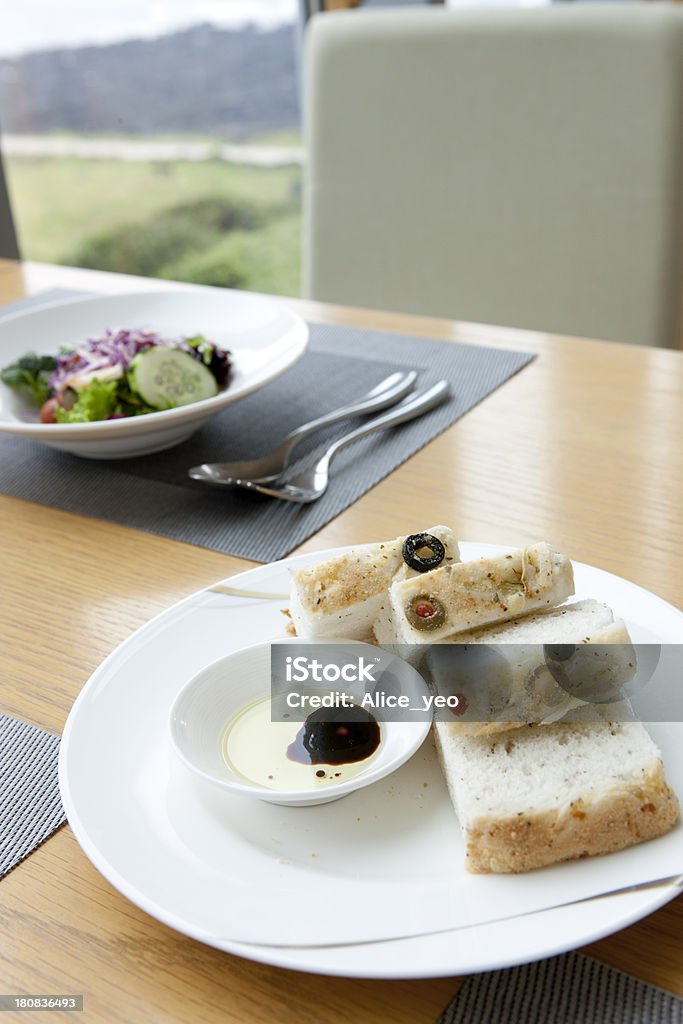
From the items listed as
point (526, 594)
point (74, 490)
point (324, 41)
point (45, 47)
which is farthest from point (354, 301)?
point (45, 47)

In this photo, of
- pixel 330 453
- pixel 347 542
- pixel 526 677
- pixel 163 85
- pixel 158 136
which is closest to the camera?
pixel 526 677

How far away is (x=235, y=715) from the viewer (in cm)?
63

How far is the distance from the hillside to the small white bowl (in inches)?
166

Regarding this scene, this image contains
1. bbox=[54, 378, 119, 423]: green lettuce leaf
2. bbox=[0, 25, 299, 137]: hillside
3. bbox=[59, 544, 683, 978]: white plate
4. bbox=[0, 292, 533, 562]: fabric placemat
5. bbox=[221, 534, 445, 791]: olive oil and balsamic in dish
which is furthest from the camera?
bbox=[0, 25, 299, 137]: hillside

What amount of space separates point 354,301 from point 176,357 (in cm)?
87

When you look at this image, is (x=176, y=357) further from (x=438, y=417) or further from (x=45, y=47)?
(x=45, y=47)

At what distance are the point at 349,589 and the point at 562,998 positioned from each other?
26 centimetres

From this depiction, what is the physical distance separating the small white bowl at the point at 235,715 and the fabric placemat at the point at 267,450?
0.83 feet

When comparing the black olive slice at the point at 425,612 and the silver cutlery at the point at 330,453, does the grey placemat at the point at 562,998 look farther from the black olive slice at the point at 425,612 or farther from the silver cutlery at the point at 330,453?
the silver cutlery at the point at 330,453

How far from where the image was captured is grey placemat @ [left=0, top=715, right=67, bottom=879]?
0.59 meters

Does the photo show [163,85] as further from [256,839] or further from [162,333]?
[256,839]

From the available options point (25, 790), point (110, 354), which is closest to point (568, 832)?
point (25, 790)

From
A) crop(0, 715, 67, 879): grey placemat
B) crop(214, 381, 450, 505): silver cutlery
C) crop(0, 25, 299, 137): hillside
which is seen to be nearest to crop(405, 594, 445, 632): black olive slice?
crop(0, 715, 67, 879): grey placemat

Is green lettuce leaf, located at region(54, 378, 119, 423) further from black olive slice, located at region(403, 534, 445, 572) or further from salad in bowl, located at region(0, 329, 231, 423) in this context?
black olive slice, located at region(403, 534, 445, 572)
